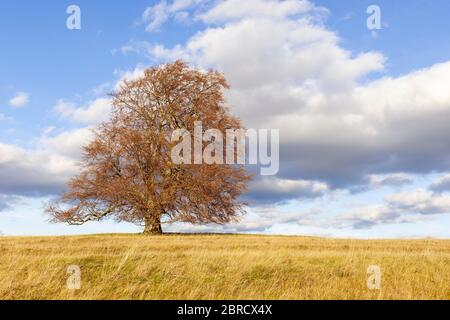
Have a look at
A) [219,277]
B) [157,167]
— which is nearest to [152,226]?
[157,167]

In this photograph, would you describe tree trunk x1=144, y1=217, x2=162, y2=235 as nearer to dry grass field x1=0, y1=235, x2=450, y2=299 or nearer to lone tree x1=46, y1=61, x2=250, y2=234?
lone tree x1=46, y1=61, x2=250, y2=234

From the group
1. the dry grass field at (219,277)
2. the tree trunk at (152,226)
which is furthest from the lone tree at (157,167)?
the dry grass field at (219,277)

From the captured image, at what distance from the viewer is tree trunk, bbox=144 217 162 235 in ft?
106

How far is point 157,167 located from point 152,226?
4007mm

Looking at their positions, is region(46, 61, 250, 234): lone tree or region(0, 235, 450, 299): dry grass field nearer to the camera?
region(0, 235, 450, 299): dry grass field

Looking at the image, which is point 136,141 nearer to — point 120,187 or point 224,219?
point 120,187

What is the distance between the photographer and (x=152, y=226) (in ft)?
107

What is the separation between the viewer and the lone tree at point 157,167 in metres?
31.3

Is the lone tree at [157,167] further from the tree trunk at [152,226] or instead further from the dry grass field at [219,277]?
the dry grass field at [219,277]

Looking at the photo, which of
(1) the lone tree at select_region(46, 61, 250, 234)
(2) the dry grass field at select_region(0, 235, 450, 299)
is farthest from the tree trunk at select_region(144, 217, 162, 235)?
(2) the dry grass field at select_region(0, 235, 450, 299)

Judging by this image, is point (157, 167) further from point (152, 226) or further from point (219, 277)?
point (219, 277)

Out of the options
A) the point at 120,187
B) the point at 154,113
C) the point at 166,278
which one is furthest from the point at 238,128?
the point at 166,278

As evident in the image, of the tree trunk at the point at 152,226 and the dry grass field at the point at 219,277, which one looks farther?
the tree trunk at the point at 152,226
